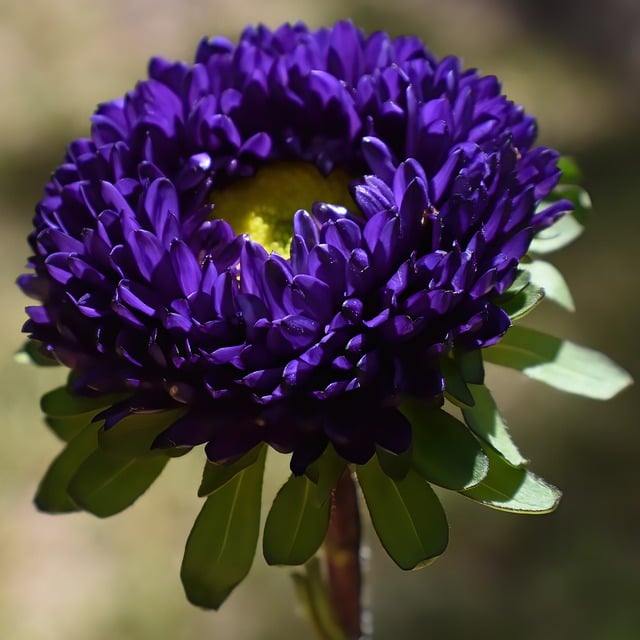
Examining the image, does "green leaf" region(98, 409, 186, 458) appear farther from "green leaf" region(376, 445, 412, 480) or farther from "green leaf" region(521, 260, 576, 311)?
"green leaf" region(521, 260, 576, 311)

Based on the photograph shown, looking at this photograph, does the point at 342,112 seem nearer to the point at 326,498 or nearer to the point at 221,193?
the point at 221,193

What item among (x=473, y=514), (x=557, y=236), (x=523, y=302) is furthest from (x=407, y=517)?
(x=473, y=514)

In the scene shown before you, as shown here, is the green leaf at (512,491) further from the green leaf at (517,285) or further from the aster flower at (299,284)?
the green leaf at (517,285)

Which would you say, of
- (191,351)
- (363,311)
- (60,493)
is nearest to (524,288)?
(363,311)

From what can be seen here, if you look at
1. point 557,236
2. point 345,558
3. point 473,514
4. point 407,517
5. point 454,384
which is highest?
point 557,236

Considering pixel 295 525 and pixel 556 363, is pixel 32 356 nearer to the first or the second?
pixel 295 525

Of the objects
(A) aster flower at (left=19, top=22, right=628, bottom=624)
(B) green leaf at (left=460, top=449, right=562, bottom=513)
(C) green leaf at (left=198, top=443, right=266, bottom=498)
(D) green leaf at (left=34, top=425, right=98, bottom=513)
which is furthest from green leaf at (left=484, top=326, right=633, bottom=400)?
(D) green leaf at (left=34, top=425, right=98, bottom=513)
